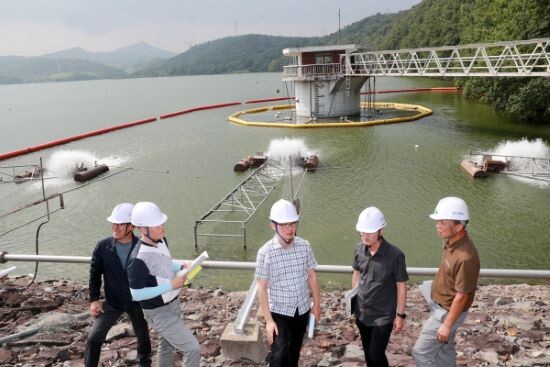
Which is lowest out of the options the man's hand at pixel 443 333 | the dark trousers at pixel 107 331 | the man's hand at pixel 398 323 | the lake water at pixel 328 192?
the lake water at pixel 328 192

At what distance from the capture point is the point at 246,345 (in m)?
5.19

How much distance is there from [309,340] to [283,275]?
2.04 meters

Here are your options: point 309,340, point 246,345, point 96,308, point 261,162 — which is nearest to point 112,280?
point 96,308

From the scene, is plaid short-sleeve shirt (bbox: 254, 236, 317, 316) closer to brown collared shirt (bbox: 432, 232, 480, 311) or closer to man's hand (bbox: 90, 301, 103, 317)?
brown collared shirt (bbox: 432, 232, 480, 311)

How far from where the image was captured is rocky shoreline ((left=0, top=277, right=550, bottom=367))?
5359mm

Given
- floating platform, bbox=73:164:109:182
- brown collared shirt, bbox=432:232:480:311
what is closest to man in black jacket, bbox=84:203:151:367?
brown collared shirt, bbox=432:232:480:311

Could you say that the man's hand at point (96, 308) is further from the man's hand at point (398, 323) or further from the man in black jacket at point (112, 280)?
the man's hand at point (398, 323)

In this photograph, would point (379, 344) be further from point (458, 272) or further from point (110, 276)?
point (110, 276)

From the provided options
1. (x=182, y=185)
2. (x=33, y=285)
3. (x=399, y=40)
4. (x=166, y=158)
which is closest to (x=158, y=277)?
(x=33, y=285)

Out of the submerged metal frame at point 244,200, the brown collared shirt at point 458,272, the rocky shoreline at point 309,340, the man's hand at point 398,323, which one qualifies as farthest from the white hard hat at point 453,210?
the submerged metal frame at point 244,200

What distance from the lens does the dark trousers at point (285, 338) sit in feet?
14.4

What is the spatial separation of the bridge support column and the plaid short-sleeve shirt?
3.15 ft

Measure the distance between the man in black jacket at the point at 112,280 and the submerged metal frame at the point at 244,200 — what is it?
27.5 ft

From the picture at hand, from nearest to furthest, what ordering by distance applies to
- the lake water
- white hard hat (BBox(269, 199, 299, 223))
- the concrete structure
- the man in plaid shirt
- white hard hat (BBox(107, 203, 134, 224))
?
white hard hat (BBox(269, 199, 299, 223)), the man in plaid shirt, white hard hat (BBox(107, 203, 134, 224)), the lake water, the concrete structure
